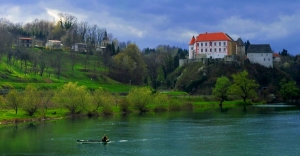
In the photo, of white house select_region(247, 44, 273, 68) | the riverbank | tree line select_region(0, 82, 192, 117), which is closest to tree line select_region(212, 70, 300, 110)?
the riverbank

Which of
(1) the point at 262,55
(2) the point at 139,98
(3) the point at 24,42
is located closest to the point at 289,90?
(1) the point at 262,55

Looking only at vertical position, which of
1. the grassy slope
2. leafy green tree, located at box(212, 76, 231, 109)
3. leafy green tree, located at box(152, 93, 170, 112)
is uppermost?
the grassy slope

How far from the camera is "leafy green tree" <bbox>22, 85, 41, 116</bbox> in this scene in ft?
277

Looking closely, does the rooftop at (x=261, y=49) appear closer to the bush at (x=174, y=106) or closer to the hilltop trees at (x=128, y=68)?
the hilltop trees at (x=128, y=68)

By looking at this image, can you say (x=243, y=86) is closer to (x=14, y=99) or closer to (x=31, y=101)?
(x=31, y=101)

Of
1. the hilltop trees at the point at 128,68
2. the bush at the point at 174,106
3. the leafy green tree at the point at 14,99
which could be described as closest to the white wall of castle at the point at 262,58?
the hilltop trees at the point at 128,68

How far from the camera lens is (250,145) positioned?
54.0 metres

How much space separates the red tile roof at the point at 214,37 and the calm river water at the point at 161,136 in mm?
70491

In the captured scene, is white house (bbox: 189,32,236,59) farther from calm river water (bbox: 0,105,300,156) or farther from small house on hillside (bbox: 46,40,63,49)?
calm river water (bbox: 0,105,300,156)

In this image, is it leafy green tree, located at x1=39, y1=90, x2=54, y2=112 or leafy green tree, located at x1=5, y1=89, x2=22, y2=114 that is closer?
leafy green tree, located at x1=5, y1=89, x2=22, y2=114

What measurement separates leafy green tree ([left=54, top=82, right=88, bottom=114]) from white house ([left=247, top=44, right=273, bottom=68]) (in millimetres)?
82282

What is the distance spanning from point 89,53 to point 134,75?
28746 mm

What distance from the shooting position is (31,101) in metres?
84.7

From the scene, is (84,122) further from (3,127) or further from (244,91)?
(244,91)
